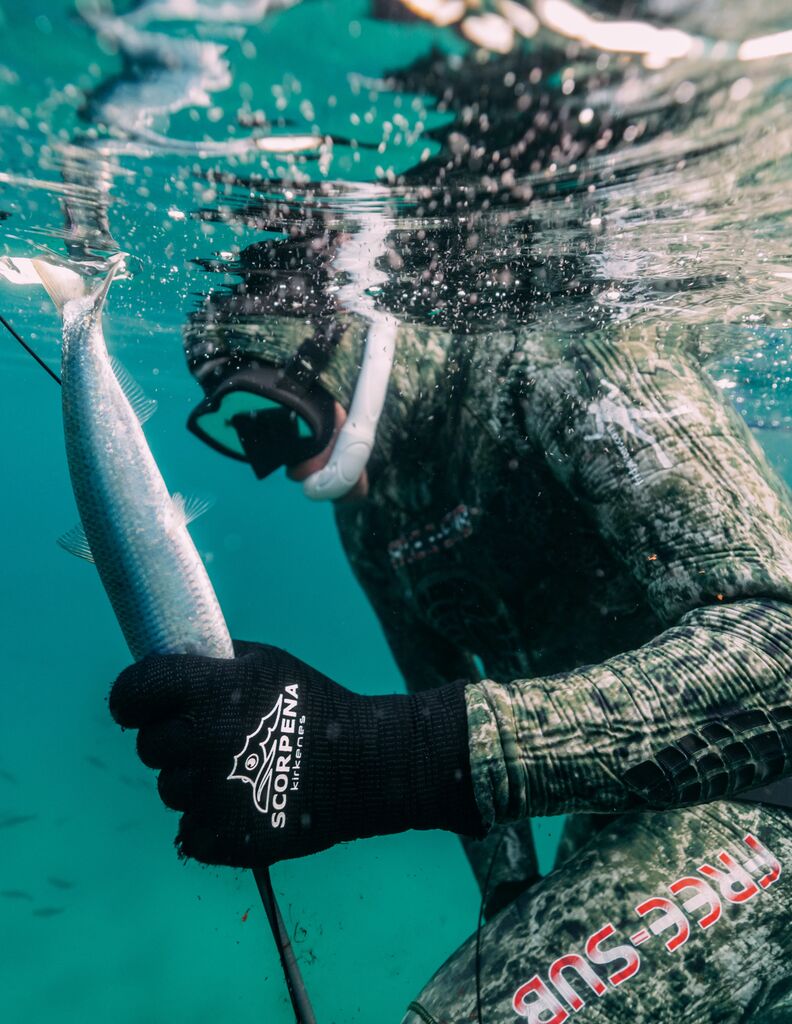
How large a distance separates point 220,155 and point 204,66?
0.84 metres

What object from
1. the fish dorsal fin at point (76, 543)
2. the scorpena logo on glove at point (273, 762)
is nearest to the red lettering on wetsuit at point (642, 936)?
the scorpena logo on glove at point (273, 762)

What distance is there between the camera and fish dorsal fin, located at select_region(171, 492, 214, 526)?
5.73ft

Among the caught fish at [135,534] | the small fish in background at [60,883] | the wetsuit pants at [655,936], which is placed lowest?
the small fish in background at [60,883]

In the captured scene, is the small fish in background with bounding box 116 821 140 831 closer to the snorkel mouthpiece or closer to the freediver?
the freediver

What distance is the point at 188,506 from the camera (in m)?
1.82

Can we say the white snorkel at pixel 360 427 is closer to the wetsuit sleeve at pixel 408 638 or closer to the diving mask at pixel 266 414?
the diving mask at pixel 266 414

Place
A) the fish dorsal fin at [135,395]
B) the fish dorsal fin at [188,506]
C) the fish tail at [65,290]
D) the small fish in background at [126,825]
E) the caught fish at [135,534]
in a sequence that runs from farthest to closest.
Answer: the small fish in background at [126,825]
the fish tail at [65,290]
the fish dorsal fin at [135,395]
the fish dorsal fin at [188,506]
the caught fish at [135,534]

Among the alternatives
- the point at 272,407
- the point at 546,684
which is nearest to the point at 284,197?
the point at 272,407

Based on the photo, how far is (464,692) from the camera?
1.62 metres

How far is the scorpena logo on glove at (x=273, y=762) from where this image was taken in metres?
1.47

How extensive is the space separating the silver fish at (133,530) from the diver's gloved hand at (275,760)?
0.49 feet

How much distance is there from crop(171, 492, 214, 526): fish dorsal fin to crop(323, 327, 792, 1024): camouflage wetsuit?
94 centimetres

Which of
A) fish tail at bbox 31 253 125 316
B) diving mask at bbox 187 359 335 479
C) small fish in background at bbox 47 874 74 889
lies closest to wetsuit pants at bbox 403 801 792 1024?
diving mask at bbox 187 359 335 479

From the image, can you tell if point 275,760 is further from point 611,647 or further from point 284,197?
point 284,197
